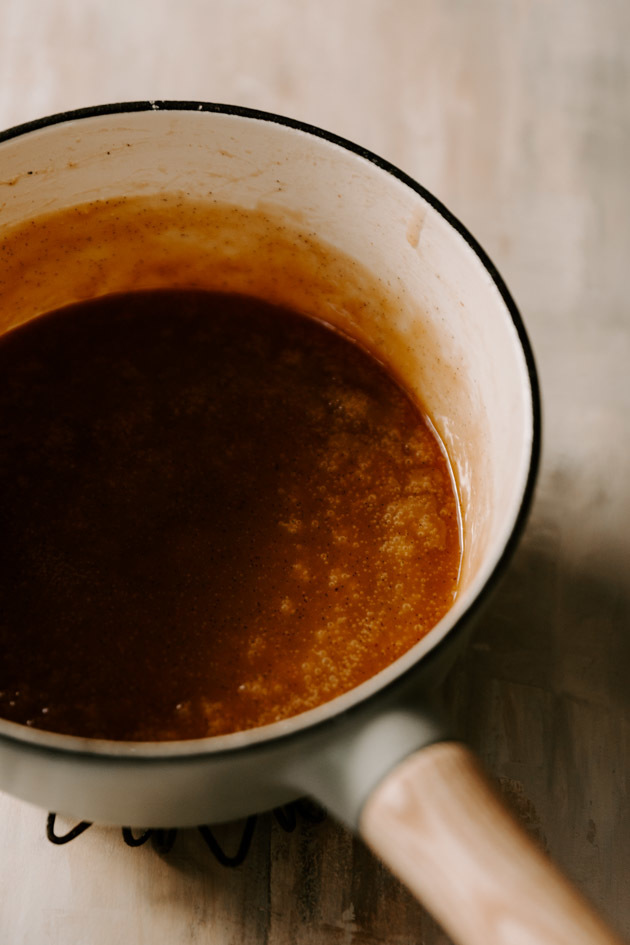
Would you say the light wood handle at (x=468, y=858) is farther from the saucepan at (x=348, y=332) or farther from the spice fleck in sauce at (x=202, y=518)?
the spice fleck in sauce at (x=202, y=518)

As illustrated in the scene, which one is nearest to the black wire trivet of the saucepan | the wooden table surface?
the wooden table surface

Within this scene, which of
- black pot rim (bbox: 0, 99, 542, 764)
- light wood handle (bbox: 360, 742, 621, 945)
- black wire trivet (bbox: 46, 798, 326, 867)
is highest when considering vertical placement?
black pot rim (bbox: 0, 99, 542, 764)

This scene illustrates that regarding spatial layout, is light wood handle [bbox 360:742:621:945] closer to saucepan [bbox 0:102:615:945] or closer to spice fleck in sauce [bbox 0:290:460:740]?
saucepan [bbox 0:102:615:945]

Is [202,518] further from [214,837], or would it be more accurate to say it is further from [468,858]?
[468,858]

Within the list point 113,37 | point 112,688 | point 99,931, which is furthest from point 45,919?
point 113,37

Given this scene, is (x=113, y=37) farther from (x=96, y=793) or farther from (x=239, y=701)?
(x=96, y=793)

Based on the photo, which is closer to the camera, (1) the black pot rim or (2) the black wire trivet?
(1) the black pot rim

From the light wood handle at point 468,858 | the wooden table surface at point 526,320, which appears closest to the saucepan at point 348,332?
the light wood handle at point 468,858
